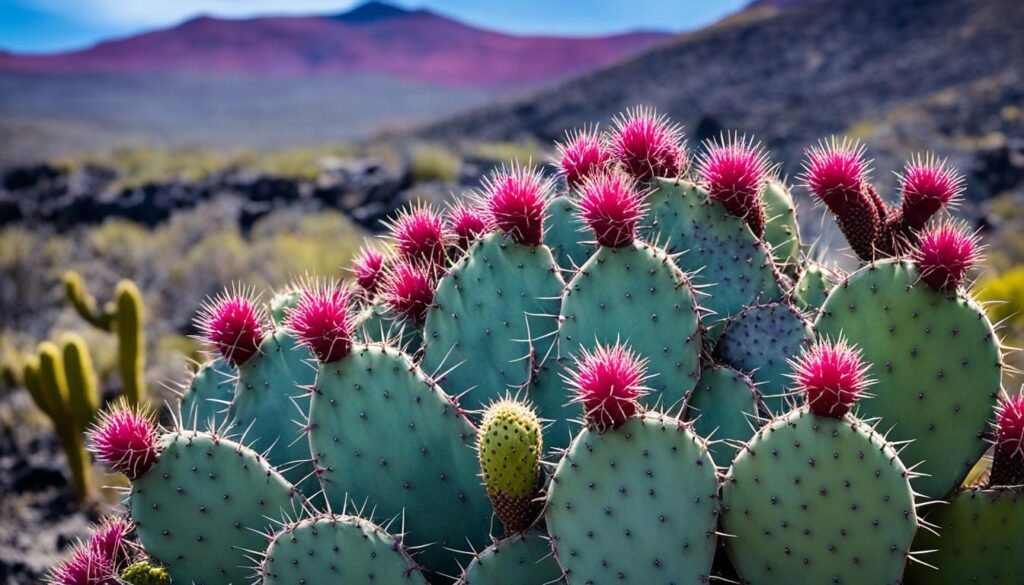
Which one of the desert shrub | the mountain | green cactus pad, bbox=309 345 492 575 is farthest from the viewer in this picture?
the mountain

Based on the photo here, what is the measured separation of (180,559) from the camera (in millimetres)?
2307

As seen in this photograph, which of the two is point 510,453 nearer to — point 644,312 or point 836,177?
point 644,312

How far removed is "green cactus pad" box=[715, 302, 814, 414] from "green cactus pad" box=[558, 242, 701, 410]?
8.7 inches

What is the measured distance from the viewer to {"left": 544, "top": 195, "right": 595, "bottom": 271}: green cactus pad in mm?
2680

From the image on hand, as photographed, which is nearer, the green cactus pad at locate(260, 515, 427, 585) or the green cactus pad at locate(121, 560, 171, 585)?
the green cactus pad at locate(260, 515, 427, 585)

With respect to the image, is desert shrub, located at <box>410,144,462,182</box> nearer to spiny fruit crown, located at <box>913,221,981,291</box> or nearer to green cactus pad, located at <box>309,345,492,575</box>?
green cactus pad, located at <box>309,345,492,575</box>

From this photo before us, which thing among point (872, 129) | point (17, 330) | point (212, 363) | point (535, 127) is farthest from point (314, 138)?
point (212, 363)

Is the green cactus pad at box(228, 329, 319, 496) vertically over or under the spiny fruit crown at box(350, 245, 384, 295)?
under

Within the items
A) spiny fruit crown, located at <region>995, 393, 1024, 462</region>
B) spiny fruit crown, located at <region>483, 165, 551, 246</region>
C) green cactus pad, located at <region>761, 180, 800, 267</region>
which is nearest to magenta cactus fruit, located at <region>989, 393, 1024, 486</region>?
spiny fruit crown, located at <region>995, 393, 1024, 462</region>

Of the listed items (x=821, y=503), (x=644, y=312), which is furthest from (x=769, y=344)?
(x=821, y=503)

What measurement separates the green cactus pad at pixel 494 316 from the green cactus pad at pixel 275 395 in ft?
1.49

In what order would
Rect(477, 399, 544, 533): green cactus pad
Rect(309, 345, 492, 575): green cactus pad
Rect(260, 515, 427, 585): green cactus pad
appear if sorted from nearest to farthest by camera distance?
Rect(477, 399, 544, 533): green cactus pad < Rect(260, 515, 427, 585): green cactus pad < Rect(309, 345, 492, 575): green cactus pad

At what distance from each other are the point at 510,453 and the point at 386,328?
105 centimetres

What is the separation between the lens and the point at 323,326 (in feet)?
7.12
